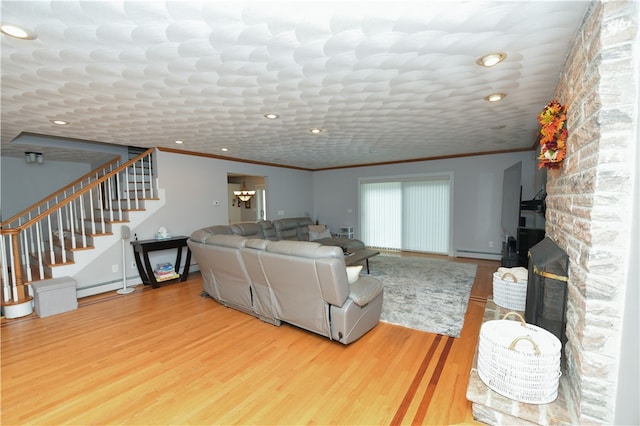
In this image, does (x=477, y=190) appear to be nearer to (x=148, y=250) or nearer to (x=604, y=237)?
(x=604, y=237)

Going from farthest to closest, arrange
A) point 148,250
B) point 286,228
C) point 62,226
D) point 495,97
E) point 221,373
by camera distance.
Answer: point 286,228, point 62,226, point 148,250, point 495,97, point 221,373

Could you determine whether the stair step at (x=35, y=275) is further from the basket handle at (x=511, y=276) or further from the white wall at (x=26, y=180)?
the basket handle at (x=511, y=276)

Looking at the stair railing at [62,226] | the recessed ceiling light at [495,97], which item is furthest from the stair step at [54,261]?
the recessed ceiling light at [495,97]

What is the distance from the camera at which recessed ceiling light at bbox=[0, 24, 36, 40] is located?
147 centimetres

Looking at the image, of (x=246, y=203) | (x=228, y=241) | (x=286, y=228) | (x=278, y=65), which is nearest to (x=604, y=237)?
(x=278, y=65)

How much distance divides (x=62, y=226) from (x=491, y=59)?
251 inches

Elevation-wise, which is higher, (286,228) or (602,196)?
(602,196)

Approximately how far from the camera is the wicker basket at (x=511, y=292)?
267cm

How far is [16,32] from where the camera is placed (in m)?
1.52

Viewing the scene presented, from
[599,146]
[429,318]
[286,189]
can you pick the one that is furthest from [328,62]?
Answer: [286,189]

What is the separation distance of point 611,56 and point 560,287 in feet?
4.46

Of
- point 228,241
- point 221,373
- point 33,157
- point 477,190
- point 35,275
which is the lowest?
point 221,373

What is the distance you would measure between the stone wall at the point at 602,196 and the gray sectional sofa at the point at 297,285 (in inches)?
61.6

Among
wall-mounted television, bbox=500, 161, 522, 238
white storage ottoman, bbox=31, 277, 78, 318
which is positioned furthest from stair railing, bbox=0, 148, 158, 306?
wall-mounted television, bbox=500, 161, 522, 238
